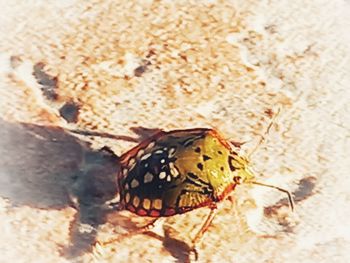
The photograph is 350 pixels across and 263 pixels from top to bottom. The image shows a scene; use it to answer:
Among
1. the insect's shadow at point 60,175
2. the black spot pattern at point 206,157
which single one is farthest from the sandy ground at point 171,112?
the black spot pattern at point 206,157

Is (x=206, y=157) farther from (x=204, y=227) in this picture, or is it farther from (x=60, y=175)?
(x=60, y=175)

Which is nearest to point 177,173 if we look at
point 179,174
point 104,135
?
point 179,174

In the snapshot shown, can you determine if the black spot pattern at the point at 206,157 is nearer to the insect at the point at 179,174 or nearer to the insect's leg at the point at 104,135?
the insect at the point at 179,174

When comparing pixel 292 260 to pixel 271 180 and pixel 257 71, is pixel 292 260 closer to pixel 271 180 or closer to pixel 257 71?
pixel 271 180

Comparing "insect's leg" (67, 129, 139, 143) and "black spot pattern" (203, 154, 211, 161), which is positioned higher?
"black spot pattern" (203, 154, 211, 161)

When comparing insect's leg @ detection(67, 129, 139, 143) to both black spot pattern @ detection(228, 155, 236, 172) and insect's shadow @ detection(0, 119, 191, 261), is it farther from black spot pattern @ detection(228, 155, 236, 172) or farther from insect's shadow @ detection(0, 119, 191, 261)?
black spot pattern @ detection(228, 155, 236, 172)

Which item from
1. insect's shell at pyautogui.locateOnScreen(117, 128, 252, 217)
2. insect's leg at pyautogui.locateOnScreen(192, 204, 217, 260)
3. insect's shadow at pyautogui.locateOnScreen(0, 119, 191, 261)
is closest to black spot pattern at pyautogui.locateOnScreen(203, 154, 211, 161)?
insect's shell at pyautogui.locateOnScreen(117, 128, 252, 217)

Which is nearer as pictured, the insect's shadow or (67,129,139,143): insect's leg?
the insect's shadow
